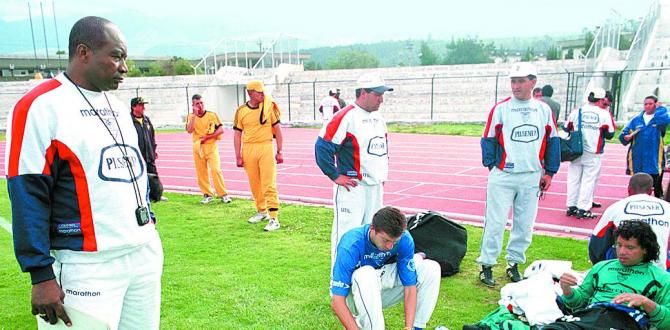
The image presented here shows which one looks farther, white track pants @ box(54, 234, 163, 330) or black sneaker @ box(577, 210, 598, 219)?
black sneaker @ box(577, 210, 598, 219)

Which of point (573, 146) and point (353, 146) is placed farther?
point (573, 146)

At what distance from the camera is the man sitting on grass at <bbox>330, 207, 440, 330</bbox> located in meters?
3.41

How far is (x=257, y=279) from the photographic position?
5348mm

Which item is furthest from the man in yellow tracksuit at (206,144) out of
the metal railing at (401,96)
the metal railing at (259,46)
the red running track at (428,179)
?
the metal railing at (259,46)

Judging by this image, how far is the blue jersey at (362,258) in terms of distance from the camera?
3.52 metres

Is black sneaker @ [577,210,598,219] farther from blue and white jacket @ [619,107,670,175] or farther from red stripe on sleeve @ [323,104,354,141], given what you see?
red stripe on sleeve @ [323,104,354,141]

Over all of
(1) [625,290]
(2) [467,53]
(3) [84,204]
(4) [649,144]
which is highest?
(2) [467,53]

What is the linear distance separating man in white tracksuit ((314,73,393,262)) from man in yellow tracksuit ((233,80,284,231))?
276cm

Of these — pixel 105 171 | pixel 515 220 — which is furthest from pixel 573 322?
pixel 105 171

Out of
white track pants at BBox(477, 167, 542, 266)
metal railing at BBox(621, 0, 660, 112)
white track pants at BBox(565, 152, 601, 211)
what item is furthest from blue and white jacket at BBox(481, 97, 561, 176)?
metal railing at BBox(621, 0, 660, 112)

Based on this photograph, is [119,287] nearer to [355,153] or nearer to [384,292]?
[384,292]

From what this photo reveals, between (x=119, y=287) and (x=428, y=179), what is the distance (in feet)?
30.6

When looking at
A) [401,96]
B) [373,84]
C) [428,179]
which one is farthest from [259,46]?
[373,84]

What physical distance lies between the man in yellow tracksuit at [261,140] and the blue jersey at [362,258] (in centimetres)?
384
